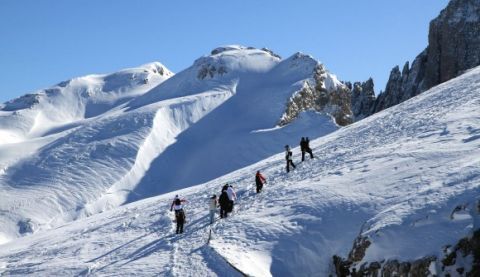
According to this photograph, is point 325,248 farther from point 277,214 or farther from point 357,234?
point 277,214

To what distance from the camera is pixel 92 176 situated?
5966 centimetres

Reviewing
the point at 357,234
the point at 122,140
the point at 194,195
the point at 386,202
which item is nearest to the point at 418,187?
the point at 386,202

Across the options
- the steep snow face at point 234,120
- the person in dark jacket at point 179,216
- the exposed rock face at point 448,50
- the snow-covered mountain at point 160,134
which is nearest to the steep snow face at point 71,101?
the snow-covered mountain at point 160,134

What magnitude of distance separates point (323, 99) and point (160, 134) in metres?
24.2

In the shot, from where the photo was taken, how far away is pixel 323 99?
80375 millimetres

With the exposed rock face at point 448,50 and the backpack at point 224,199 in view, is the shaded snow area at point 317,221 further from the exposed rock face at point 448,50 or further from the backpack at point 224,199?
the exposed rock face at point 448,50

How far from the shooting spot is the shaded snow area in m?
17.5

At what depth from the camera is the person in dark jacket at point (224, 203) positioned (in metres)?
25.1

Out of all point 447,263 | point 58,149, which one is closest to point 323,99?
point 58,149

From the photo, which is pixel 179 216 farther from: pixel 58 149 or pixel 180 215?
pixel 58 149

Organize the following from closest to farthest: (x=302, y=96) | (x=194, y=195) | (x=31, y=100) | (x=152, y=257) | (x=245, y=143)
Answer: (x=152, y=257)
(x=194, y=195)
(x=245, y=143)
(x=302, y=96)
(x=31, y=100)

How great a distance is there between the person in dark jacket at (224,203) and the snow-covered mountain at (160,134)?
2880cm

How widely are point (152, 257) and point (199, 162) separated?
3915 cm

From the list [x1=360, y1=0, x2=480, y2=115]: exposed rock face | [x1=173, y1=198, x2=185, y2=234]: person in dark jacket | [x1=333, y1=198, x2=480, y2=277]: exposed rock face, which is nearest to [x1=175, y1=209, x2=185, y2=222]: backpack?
[x1=173, y1=198, x2=185, y2=234]: person in dark jacket
